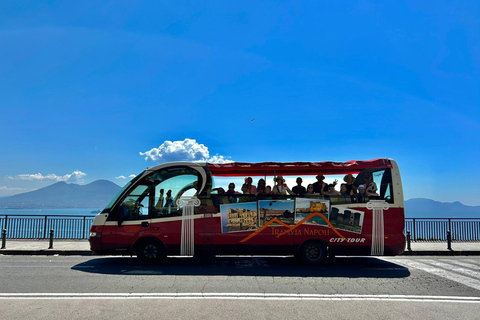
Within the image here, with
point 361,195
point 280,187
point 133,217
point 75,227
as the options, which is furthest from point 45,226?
point 361,195

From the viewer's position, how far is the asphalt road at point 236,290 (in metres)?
5.62

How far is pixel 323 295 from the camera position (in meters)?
6.82

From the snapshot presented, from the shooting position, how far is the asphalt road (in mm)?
5617

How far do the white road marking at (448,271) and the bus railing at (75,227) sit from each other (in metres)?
5.47

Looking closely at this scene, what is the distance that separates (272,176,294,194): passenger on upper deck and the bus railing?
8.84 meters

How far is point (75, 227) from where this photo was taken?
1720 centimetres

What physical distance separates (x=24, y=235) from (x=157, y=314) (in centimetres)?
1490

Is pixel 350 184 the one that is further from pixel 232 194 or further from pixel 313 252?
pixel 232 194

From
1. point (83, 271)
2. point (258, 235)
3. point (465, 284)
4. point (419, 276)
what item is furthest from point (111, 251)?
point (465, 284)

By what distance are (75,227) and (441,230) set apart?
18.4m

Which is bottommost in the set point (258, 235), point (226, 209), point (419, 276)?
point (419, 276)

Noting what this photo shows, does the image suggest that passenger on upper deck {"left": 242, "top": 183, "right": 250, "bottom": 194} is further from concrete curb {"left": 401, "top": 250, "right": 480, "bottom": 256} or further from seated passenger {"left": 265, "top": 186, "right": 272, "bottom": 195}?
concrete curb {"left": 401, "top": 250, "right": 480, "bottom": 256}

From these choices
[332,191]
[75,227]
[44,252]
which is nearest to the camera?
[332,191]

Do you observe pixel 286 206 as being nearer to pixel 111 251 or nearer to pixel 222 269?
pixel 222 269
